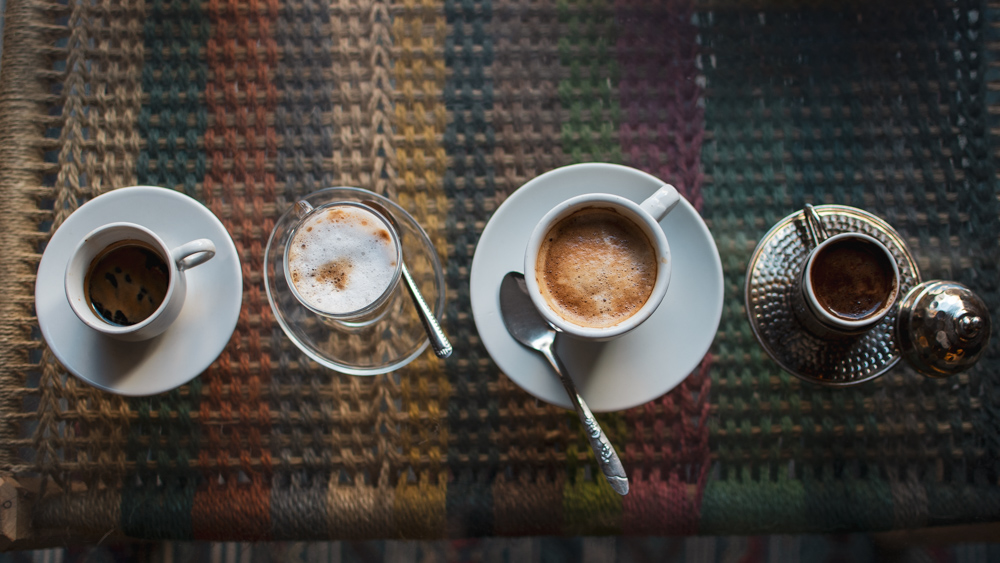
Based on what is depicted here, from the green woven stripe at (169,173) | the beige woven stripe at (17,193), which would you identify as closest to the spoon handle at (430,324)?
the green woven stripe at (169,173)

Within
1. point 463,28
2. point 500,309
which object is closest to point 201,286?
point 500,309

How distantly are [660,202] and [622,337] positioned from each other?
0.63 ft

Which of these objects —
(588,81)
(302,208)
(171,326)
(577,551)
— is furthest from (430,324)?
(577,551)

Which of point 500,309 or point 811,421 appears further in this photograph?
point 811,421

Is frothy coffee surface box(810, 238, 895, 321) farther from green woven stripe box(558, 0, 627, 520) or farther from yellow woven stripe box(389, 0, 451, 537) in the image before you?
yellow woven stripe box(389, 0, 451, 537)

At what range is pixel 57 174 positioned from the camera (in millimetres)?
886

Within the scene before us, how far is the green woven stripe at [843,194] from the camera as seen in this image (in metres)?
0.87

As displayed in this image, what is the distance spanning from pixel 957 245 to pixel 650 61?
0.54m

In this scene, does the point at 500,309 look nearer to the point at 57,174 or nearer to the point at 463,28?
the point at 463,28

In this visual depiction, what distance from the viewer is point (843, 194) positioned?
0.90 meters

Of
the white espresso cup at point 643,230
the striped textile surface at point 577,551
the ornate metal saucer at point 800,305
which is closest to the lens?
the white espresso cup at point 643,230

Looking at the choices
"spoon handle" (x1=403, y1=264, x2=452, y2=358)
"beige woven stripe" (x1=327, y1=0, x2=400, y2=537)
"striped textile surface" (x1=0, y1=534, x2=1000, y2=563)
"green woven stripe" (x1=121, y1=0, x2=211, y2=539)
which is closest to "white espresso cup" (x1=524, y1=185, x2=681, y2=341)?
"spoon handle" (x1=403, y1=264, x2=452, y2=358)

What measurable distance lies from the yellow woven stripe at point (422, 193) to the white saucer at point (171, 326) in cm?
27

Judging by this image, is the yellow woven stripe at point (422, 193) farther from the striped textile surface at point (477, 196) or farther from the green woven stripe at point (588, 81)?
the green woven stripe at point (588, 81)
